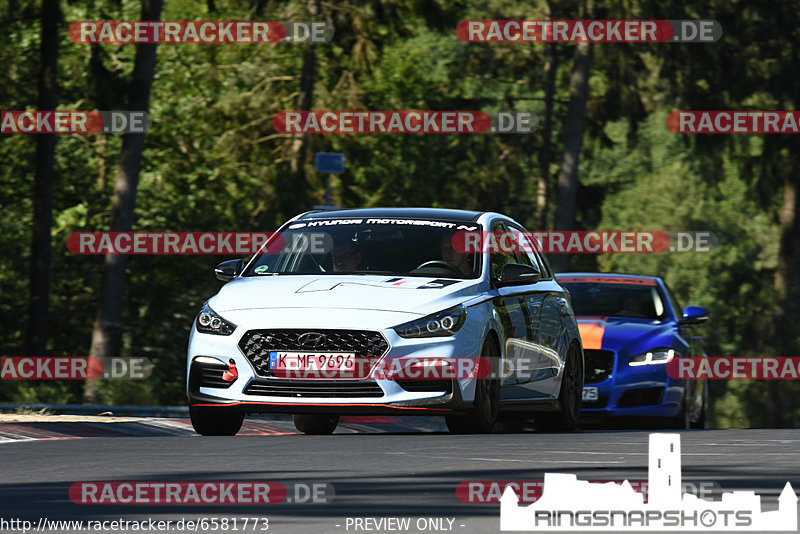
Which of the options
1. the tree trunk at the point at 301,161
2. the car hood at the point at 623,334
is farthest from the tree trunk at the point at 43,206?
the car hood at the point at 623,334

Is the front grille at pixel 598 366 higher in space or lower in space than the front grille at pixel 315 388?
lower

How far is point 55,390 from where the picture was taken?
89.6 ft

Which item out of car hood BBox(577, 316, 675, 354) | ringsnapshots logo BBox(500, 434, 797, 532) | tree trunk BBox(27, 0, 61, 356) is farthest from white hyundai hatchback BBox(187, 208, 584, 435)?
tree trunk BBox(27, 0, 61, 356)

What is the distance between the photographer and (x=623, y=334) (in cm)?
1700

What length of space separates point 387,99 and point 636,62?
1702 cm

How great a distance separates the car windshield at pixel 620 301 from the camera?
17.9 meters

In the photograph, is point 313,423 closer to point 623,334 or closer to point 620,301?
point 623,334

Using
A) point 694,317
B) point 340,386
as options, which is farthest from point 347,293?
point 694,317

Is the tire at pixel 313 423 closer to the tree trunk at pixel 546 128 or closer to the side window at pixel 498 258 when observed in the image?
the side window at pixel 498 258

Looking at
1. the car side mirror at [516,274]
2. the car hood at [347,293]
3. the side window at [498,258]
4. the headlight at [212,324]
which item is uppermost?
the side window at [498,258]

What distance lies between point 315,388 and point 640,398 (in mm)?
5799

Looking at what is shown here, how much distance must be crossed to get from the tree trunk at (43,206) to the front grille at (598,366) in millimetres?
16796

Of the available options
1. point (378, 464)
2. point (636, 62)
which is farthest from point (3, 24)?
point (378, 464)

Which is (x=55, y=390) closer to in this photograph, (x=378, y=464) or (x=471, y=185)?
(x=378, y=464)
